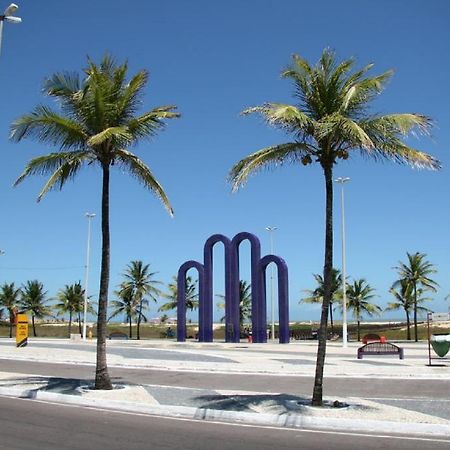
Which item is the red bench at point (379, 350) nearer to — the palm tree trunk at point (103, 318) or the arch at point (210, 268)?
the arch at point (210, 268)

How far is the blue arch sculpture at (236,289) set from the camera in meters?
40.3

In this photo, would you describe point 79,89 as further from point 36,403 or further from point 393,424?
point 393,424

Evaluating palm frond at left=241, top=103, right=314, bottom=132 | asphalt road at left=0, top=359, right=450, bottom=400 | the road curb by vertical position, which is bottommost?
asphalt road at left=0, top=359, right=450, bottom=400

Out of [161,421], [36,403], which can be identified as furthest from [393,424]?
[36,403]

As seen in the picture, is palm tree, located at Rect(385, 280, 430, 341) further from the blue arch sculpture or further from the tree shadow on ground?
the tree shadow on ground

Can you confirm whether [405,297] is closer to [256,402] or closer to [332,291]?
[332,291]

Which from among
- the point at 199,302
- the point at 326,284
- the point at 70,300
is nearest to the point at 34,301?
the point at 70,300

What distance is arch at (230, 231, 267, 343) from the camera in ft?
132

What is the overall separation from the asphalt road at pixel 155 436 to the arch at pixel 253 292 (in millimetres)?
28686

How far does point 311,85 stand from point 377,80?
1459 millimetres

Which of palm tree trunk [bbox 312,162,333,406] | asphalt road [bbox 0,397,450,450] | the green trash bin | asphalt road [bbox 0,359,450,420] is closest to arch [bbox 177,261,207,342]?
the green trash bin

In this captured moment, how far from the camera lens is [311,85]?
13.1 meters

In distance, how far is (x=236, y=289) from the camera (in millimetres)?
40906

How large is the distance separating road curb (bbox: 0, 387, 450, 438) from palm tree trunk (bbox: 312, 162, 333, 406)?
3.88 feet
